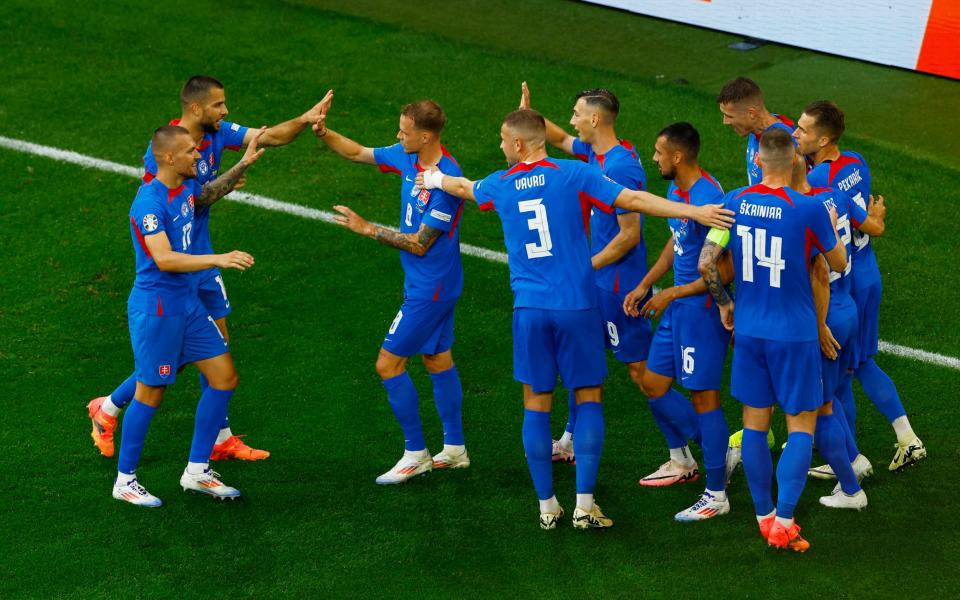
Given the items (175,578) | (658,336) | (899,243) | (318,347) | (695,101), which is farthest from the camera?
(695,101)

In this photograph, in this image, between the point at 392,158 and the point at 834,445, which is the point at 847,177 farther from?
the point at 392,158

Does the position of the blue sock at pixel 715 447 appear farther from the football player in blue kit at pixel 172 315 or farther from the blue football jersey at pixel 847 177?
the football player in blue kit at pixel 172 315

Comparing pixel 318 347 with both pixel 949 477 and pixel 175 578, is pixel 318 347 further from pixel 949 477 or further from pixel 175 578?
pixel 949 477

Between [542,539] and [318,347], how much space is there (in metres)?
2.84

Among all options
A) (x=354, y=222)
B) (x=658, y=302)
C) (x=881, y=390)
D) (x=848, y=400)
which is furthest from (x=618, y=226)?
(x=881, y=390)

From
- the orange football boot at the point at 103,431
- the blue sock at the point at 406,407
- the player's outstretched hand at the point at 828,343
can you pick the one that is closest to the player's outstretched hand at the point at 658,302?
the player's outstretched hand at the point at 828,343

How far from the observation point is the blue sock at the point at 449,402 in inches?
312

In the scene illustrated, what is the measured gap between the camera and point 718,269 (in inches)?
270

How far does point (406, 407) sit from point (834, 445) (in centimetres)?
255

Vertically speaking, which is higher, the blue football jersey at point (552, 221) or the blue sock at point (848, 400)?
the blue football jersey at point (552, 221)

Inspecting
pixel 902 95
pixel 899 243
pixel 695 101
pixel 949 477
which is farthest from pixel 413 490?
pixel 902 95

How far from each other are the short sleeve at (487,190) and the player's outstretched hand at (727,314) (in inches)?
55.6

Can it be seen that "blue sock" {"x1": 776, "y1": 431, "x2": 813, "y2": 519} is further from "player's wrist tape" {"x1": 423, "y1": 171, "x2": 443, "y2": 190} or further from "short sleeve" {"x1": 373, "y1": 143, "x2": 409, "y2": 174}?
"short sleeve" {"x1": 373, "y1": 143, "x2": 409, "y2": 174}

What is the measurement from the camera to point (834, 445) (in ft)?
23.2
